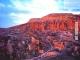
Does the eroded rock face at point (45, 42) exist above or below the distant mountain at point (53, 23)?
below

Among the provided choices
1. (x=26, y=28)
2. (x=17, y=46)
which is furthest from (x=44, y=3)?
(x=17, y=46)

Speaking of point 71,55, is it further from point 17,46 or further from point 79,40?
point 17,46

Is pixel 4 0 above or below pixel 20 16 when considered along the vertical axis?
above

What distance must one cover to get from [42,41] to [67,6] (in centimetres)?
46

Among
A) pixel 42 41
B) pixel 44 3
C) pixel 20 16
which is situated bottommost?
pixel 42 41

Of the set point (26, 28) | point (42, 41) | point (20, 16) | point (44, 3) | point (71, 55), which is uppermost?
point (44, 3)

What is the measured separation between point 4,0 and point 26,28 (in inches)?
15.0

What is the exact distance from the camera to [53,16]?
2.11m

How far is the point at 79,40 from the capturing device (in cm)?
209

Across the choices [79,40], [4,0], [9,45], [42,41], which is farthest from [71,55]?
[4,0]

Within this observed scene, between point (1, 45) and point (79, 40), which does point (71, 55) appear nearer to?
point (79, 40)

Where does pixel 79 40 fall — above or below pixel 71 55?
above

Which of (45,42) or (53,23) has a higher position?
(53,23)

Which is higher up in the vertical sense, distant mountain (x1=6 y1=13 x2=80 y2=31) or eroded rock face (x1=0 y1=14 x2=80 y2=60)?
distant mountain (x1=6 y1=13 x2=80 y2=31)
